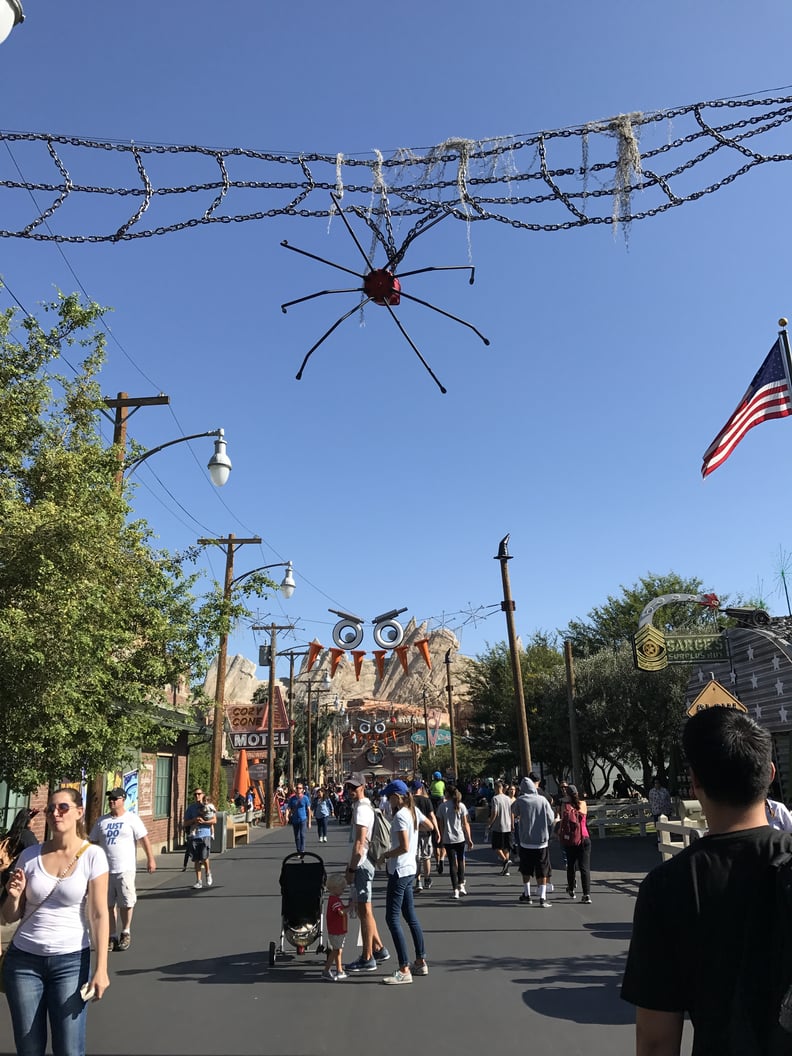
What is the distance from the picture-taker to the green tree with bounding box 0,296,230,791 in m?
9.40

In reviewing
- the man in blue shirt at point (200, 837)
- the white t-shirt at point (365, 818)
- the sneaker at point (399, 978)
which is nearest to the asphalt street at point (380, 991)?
the sneaker at point (399, 978)

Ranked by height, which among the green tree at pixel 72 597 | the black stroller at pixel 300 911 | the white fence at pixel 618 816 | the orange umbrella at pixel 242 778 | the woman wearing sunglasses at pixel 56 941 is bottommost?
the white fence at pixel 618 816

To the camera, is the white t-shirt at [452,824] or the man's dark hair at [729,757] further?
the white t-shirt at [452,824]

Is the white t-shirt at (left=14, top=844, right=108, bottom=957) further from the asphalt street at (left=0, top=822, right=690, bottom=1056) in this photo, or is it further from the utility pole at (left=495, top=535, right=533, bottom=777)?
the utility pole at (left=495, top=535, right=533, bottom=777)

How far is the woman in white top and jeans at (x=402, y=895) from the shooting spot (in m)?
7.33

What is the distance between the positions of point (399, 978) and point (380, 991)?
0.85 ft

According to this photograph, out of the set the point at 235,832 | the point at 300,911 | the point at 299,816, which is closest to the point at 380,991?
the point at 300,911

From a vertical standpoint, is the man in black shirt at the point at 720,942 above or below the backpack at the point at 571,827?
above

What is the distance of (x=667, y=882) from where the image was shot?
6.75 feet

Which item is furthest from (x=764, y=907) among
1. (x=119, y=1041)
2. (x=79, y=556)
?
(x=79, y=556)

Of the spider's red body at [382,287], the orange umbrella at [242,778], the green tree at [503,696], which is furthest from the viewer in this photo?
the green tree at [503,696]

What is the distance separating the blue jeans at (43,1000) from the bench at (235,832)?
23.8 m

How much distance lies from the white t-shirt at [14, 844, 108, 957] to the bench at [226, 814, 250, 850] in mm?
23830

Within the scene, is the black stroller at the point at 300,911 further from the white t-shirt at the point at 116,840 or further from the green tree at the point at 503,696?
the green tree at the point at 503,696
